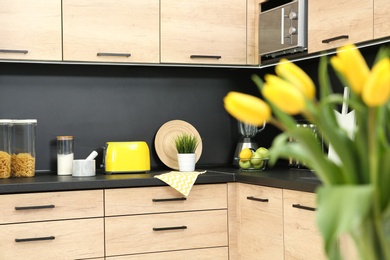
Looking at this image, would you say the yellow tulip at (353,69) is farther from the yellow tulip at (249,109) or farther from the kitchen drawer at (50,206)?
the kitchen drawer at (50,206)

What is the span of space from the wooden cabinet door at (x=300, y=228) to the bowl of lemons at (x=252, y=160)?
59cm

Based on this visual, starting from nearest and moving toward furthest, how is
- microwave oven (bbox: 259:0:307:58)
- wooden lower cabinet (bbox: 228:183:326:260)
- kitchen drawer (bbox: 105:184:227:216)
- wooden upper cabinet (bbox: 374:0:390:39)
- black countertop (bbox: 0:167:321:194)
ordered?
wooden upper cabinet (bbox: 374:0:390:39), wooden lower cabinet (bbox: 228:183:326:260), black countertop (bbox: 0:167:321:194), kitchen drawer (bbox: 105:184:227:216), microwave oven (bbox: 259:0:307:58)

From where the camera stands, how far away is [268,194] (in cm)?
293

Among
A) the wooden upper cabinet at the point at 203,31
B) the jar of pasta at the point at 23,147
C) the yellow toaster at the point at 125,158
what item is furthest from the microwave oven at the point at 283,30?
the jar of pasta at the point at 23,147

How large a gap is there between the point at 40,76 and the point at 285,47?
1350 millimetres

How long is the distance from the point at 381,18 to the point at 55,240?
1738 mm

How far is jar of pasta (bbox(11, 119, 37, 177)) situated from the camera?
3266mm

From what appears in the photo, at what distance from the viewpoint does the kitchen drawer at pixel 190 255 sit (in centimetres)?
308

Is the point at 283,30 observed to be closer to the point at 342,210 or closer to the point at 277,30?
the point at 277,30

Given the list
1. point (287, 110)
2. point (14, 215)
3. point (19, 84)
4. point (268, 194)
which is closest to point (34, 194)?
point (14, 215)

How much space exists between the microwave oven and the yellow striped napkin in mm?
820

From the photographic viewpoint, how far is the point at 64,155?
339 centimetres

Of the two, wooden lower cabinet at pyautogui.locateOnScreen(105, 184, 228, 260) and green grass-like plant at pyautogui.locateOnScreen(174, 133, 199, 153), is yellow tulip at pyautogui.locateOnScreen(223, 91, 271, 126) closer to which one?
wooden lower cabinet at pyautogui.locateOnScreen(105, 184, 228, 260)

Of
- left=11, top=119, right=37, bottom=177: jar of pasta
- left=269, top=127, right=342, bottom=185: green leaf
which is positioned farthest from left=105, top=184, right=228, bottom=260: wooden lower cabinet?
left=269, top=127, right=342, bottom=185: green leaf
